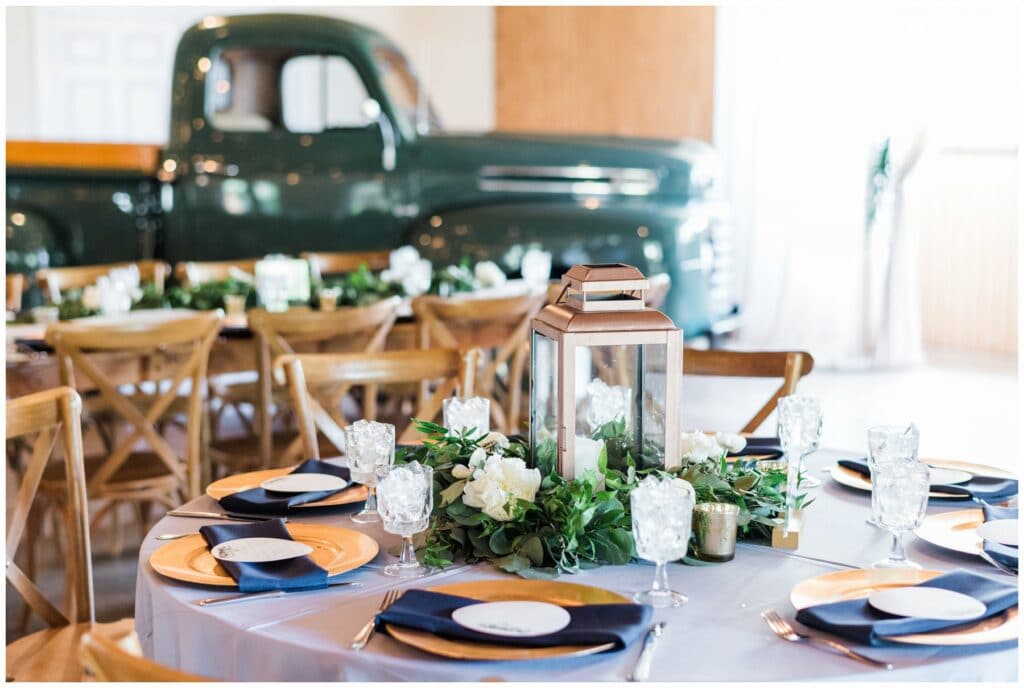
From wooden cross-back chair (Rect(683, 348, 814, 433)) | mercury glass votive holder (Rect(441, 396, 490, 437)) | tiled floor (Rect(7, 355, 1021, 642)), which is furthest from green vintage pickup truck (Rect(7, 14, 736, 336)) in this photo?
mercury glass votive holder (Rect(441, 396, 490, 437))

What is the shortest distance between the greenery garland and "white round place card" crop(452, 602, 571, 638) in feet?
0.51

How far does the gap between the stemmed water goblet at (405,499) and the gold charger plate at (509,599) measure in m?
0.09

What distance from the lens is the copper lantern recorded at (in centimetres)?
162

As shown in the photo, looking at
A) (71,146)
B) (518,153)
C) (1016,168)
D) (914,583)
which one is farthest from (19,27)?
(914,583)

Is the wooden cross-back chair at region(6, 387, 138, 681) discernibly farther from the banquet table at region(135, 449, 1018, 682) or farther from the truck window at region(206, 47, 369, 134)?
the truck window at region(206, 47, 369, 134)

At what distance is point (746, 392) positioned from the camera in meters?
6.23

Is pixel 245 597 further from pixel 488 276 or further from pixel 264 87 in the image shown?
pixel 264 87

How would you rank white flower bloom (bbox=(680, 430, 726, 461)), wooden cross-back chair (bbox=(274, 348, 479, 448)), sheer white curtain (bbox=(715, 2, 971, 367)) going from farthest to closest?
sheer white curtain (bbox=(715, 2, 971, 367))
wooden cross-back chair (bbox=(274, 348, 479, 448))
white flower bloom (bbox=(680, 430, 726, 461))

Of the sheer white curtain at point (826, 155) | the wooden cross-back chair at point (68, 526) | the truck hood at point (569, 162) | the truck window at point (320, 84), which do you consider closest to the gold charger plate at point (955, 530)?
the wooden cross-back chair at point (68, 526)

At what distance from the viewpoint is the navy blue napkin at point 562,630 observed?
130 centimetres

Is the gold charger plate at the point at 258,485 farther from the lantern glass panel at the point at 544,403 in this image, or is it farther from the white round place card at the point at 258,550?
the lantern glass panel at the point at 544,403

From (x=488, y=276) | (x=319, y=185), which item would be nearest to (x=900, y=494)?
(x=488, y=276)

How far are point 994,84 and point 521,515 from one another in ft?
21.0

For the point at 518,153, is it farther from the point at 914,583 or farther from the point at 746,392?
the point at 914,583
